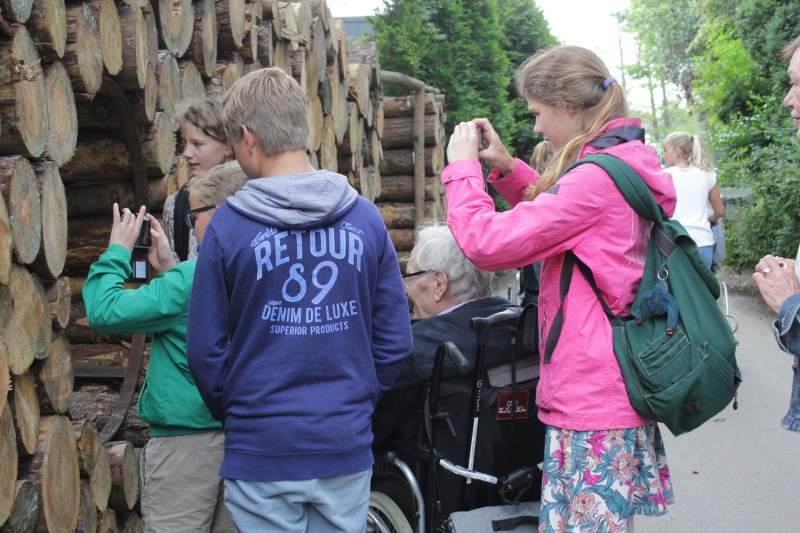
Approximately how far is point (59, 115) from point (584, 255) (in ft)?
5.65

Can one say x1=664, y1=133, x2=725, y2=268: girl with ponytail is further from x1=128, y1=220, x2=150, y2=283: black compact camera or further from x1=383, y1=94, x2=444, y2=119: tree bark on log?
x1=128, y1=220, x2=150, y2=283: black compact camera

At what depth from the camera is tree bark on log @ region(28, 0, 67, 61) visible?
9.32 feet

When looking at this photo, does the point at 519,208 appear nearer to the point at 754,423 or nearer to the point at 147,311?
the point at 147,311

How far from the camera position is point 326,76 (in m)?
6.96

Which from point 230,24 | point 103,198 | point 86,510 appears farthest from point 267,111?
point 230,24

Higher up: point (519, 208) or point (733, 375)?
point (519, 208)

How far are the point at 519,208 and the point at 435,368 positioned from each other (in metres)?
0.69

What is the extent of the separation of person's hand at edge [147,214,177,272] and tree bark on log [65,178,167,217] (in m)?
1.11

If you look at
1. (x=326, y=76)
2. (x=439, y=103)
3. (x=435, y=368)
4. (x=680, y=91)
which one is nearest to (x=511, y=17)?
(x=439, y=103)

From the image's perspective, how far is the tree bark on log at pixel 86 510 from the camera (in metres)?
3.19

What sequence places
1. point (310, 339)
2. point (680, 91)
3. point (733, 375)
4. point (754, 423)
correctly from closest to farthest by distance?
point (310, 339) < point (733, 375) < point (754, 423) < point (680, 91)

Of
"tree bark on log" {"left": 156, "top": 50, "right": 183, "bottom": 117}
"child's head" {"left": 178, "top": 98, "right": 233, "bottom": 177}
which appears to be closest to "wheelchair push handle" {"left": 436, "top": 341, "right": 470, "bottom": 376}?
"child's head" {"left": 178, "top": 98, "right": 233, "bottom": 177}

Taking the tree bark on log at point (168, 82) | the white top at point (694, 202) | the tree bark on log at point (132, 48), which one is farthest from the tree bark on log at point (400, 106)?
the tree bark on log at point (132, 48)

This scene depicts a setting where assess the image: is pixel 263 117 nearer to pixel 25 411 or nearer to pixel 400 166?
pixel 25 411
